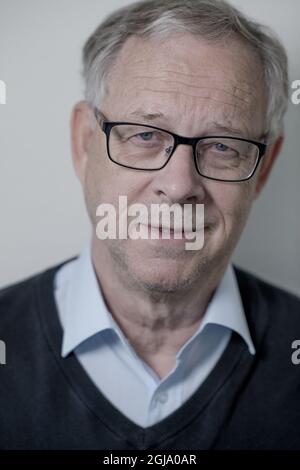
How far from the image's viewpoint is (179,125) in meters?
1.06

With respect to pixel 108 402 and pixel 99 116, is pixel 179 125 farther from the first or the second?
pixel 108 402

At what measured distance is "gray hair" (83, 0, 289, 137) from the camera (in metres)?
1.09

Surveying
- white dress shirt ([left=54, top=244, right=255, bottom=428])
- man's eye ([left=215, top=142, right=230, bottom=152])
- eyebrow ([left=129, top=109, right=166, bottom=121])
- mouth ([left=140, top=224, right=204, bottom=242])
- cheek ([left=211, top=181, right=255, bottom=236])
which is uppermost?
eyebrow ([left=129, top=109, right=166, bottom=121])

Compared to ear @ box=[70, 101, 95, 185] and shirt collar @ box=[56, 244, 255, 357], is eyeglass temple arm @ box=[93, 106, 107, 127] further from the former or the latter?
shirt collar @ box=[56, 244, 255, 357]

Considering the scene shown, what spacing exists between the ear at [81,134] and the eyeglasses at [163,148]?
10cm

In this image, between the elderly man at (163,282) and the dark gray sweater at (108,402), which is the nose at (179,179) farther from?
the dark gray sweater at (108,402)

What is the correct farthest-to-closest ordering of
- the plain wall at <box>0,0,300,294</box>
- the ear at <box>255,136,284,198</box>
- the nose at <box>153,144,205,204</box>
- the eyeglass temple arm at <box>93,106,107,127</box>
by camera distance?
the plain wall at <box>0,0,300,294</box>
the ear at <box>255,136,284,198</box>
the eyeglass temple arm at <box>93,106,107,127</box>
the nose at <box>153,144,205,204</box>

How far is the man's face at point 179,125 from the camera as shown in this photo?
1060 millimetres

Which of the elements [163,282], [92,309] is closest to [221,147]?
[163,282]

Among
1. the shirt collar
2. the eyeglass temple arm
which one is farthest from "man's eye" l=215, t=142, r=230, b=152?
the shirt collar

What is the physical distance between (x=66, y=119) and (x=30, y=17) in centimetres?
27

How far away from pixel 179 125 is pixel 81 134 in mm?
290

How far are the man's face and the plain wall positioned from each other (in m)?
0.30
